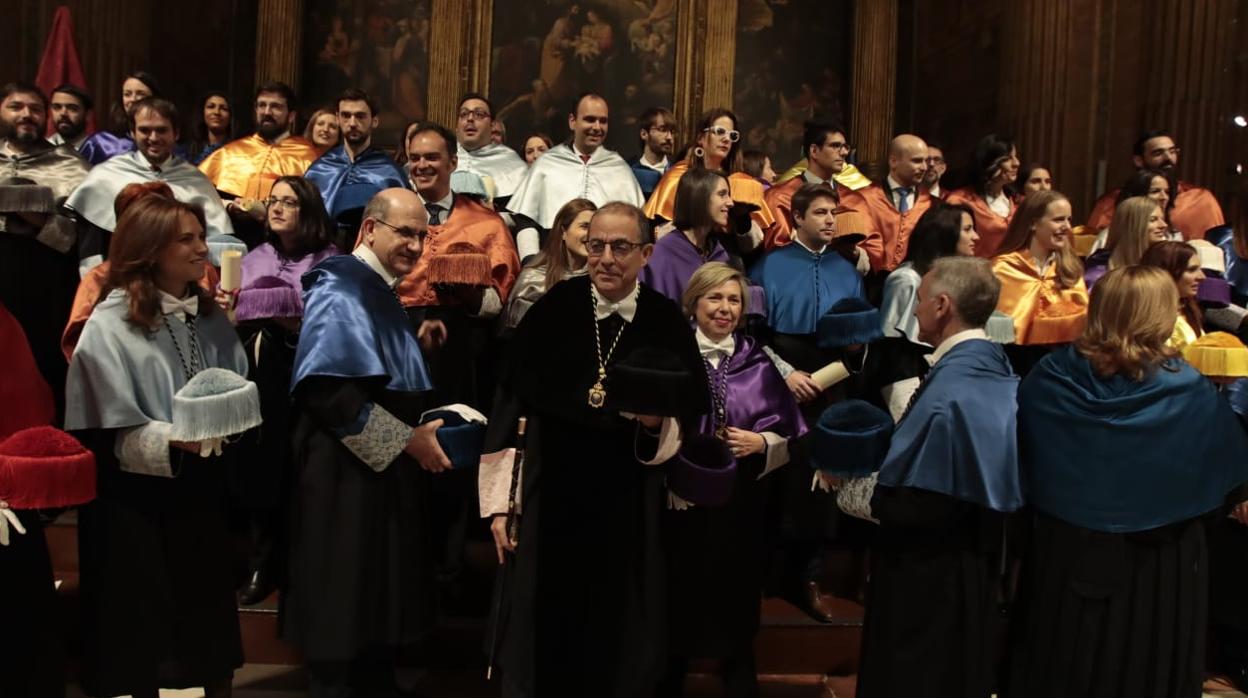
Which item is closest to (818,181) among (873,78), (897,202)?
(897,202)

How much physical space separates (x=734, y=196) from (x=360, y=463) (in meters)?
2.79

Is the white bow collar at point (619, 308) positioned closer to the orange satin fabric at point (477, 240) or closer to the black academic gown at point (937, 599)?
the black academic gown at point (937, 599)

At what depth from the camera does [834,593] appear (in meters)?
5.92

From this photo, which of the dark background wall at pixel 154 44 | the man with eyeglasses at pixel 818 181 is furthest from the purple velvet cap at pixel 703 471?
the dark background wall at pixel 154 44

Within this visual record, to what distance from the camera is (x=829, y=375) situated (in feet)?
17.5

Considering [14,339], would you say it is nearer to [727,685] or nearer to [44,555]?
[44,555]

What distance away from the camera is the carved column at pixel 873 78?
44.3 feet

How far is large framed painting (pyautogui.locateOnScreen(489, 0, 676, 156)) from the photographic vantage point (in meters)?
13.6

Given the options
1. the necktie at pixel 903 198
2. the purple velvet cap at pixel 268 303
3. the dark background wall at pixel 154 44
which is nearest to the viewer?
the purple velvet cap at pixel 268 303

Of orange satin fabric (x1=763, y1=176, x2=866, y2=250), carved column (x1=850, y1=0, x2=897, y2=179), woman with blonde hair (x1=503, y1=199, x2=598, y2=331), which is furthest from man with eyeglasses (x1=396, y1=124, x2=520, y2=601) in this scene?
carved column (x1=850, y1=0, x2=897, y2=179)

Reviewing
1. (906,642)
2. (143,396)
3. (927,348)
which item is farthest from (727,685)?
(143,396)

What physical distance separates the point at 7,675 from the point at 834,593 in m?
3.77

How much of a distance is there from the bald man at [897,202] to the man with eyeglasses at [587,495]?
3.23 metres

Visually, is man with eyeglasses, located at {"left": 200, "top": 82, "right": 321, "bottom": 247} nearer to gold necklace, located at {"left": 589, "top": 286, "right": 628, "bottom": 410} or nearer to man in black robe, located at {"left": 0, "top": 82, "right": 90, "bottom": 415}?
man in black robe, located at {"left": 0, "top": 82, "right": 90, "bottom": 415}
